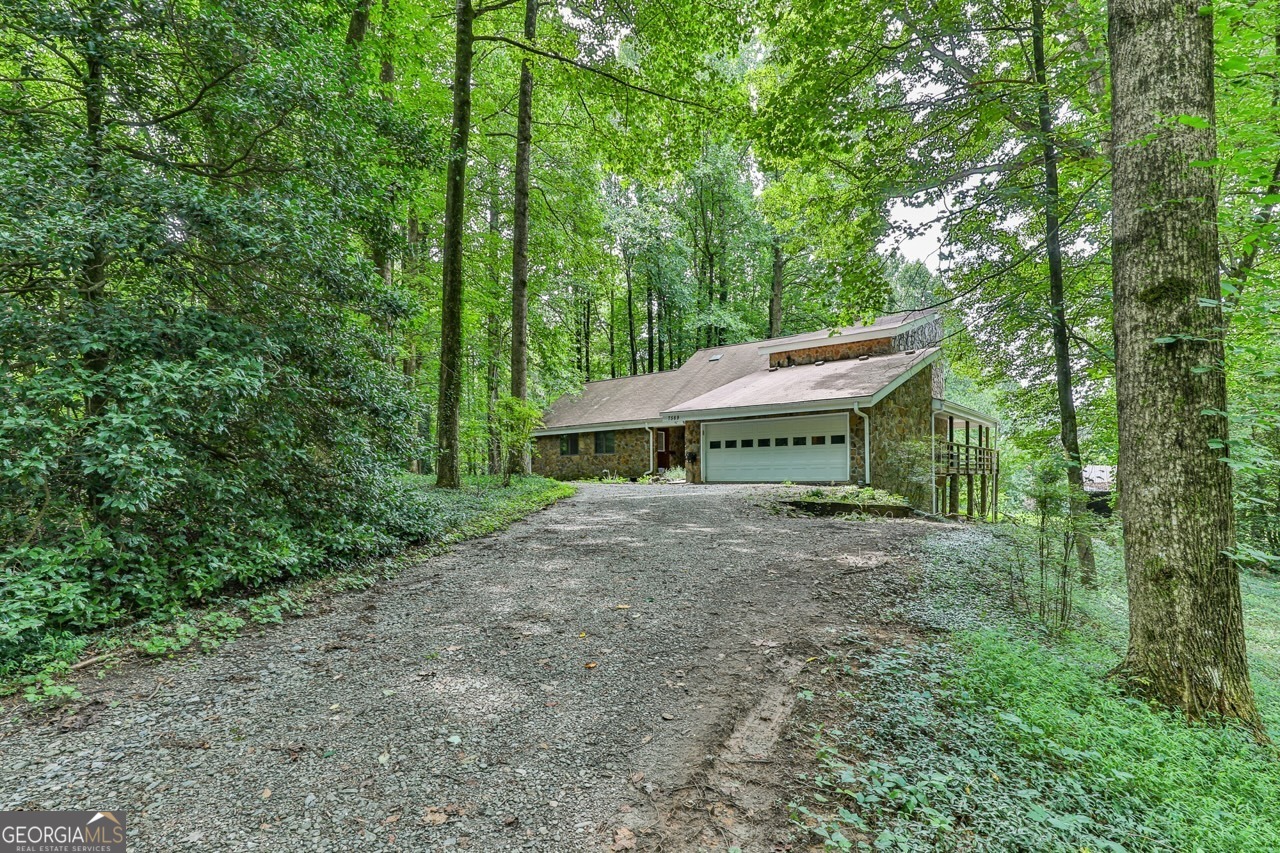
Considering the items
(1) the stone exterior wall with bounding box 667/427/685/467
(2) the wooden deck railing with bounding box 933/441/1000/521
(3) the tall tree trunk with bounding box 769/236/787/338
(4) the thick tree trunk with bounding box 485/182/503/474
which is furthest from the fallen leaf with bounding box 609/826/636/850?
(3) the tall tree trunk with bounding box 769/236/787/338

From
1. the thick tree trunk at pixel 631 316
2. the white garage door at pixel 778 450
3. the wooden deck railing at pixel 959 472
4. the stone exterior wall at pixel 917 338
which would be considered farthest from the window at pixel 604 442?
the wooden deck railing at pixel 959 472

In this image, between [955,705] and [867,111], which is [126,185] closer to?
[955,705]

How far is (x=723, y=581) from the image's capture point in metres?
4.80

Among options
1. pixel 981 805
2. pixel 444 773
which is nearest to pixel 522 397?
pixel 444 773

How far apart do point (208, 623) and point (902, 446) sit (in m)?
12.2

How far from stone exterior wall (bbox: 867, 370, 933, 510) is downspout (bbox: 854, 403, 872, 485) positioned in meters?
0.14

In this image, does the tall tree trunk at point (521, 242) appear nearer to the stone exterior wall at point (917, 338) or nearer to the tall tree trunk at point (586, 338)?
the stone exterior wall at point (917, 338)

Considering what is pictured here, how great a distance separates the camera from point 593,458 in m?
Answer: 19.3

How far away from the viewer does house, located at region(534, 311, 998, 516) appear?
12.7m

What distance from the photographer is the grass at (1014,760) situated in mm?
1919

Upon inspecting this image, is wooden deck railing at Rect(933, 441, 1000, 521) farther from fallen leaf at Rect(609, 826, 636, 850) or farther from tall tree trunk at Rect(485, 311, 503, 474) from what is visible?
fallen leaf at Rect(609, 826, 636, 850)

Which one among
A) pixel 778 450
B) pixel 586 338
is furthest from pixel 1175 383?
pixel 586 338

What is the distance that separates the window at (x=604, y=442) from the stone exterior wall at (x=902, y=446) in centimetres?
906

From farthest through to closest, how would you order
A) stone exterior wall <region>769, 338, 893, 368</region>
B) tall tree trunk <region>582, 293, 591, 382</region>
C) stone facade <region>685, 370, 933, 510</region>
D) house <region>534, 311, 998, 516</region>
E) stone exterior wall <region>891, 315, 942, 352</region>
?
1. tall tree trunk <region>582, 293, 591, 382</region>
2. stone exterior wall <region>769, 338, 893, 368</region>
3. stone exterior wall <region>891, 315, 942, 352</region>
4. house <region>534, 311, 998, 516</region>
5. stone facade <region>685, 370, 933, 510</region>
